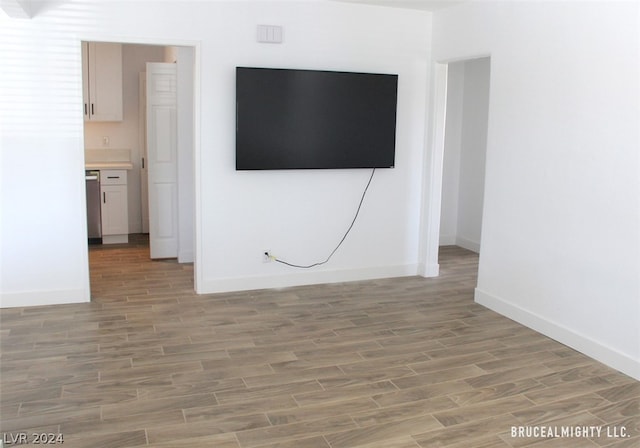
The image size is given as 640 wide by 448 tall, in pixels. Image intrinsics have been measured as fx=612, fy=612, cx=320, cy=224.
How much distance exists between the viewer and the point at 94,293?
205 inches

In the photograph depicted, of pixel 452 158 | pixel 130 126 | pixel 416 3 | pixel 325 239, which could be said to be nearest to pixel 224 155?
pixel 325 239

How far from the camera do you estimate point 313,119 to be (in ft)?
17.6

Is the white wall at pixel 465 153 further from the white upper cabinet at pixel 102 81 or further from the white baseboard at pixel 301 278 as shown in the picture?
the white upper cabinet at pixel 102 81

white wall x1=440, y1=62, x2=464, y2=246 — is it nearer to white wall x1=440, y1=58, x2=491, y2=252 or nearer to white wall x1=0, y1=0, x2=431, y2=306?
white wall x1=440, y1=58, x2=491, y2=252

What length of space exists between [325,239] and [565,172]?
2.28m

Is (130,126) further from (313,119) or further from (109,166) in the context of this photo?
(313,119)

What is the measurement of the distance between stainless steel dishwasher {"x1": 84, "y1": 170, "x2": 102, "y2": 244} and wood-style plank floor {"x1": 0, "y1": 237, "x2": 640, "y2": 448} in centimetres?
205

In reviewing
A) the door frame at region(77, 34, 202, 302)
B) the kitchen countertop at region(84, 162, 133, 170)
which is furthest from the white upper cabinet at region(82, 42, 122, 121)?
the door frame at region(77, 34, 202, 302)

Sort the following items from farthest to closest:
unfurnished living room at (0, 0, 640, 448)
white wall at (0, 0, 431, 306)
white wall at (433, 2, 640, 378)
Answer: white wall at (0, 0, 431, 306) < white wall at (433, 2, 640, 378) < unfurnished living room at (0, 0, 640, 448)

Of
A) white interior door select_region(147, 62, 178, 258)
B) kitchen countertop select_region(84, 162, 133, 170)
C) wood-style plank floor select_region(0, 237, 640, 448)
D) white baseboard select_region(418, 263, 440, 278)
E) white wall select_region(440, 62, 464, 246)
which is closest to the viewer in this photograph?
wood-style plank floor select_region(0, 237, 640, 448)

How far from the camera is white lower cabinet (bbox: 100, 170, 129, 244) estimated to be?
7102mm

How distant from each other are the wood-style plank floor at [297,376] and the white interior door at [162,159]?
1221 mm

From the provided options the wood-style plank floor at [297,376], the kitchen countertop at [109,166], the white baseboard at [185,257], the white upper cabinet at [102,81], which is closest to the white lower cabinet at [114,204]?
the kitchen countertop at [109,166]

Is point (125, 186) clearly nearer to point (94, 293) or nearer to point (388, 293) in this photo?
point (94, 293)
